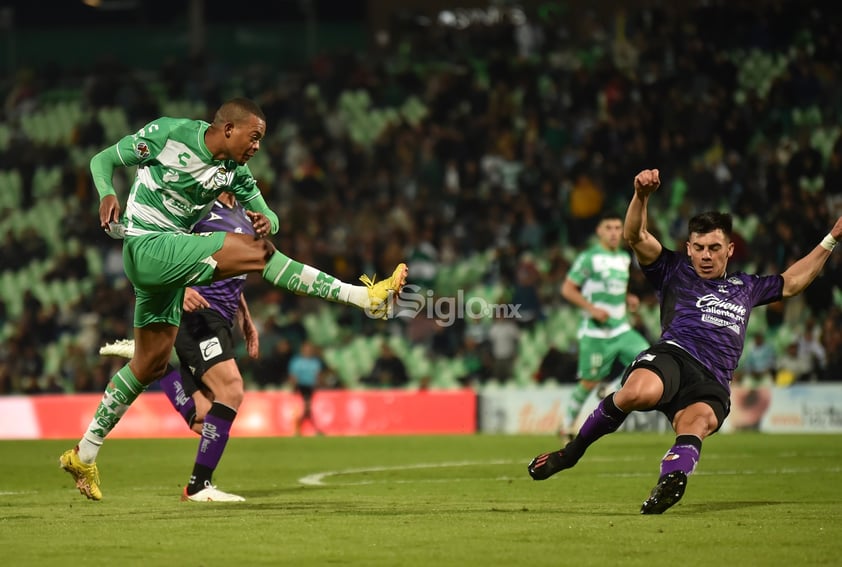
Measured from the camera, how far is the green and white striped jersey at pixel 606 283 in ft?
55.4

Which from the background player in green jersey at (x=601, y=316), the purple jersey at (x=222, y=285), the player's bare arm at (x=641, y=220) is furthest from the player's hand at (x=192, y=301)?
the background player in green jersey at (x=601, y=316)

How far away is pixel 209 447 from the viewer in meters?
10.1

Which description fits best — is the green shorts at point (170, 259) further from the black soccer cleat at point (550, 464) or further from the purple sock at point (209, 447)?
the black soccer cleat at point (550, 464)

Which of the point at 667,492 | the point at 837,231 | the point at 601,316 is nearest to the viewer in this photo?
the point at 667,492

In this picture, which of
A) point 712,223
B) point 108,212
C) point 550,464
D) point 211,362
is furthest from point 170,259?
point 712,223

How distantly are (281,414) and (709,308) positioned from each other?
12.9m

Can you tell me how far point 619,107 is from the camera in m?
24.5

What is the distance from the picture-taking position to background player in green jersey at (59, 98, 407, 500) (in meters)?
8.59

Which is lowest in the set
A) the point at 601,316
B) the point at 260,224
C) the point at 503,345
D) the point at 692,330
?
the point at 503,345

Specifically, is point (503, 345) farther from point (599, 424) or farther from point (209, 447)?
point (599, 424)

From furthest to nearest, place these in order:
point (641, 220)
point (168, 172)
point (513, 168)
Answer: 1. point (513, 168)
2. point (168, 172)
3. point (641, 220)

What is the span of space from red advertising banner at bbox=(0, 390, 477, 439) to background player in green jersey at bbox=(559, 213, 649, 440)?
4.42m


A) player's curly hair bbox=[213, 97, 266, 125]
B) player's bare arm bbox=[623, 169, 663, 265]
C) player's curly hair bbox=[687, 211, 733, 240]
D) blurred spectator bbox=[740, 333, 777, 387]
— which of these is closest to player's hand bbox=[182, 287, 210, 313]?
player's curly hair bbox=[213, 97, 266, 125]

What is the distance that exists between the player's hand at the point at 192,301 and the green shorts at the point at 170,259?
4.37ft
